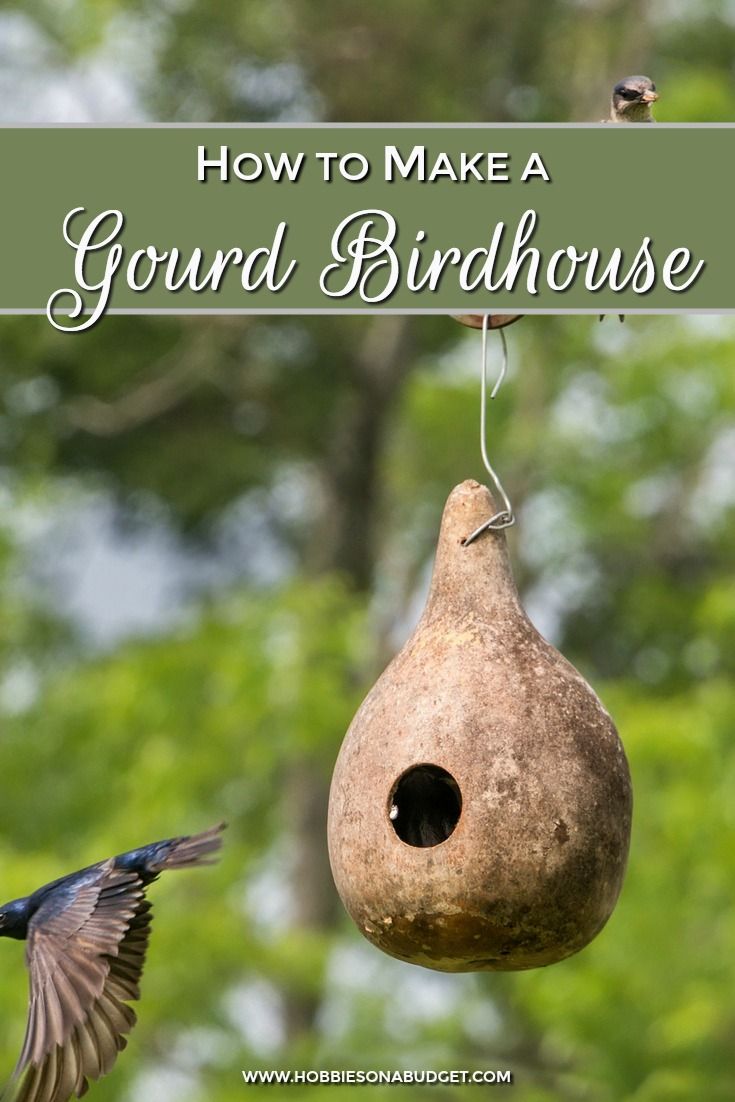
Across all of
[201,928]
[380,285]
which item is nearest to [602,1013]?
[201,928]

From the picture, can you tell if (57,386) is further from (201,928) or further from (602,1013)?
(602,1013)

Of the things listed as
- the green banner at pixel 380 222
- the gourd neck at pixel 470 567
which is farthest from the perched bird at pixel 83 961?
the green banner at pixel 380 222

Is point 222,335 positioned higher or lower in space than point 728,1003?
higher

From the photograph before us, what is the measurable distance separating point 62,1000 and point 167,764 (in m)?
7.24

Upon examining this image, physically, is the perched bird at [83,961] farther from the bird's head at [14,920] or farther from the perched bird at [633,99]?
the perched bird at [633,99]

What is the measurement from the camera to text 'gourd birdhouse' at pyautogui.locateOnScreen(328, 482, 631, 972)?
3953 millimetres

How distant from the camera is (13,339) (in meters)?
12.3

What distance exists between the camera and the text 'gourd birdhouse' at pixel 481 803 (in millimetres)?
3953

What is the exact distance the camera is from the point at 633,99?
4555 millimetres

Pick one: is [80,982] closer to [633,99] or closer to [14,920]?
[14,920]

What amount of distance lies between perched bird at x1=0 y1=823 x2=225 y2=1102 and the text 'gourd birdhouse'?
16.7 inches

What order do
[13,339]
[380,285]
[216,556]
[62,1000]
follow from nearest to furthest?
[62,1000] → [380,285] → [13,339] → [216,556]

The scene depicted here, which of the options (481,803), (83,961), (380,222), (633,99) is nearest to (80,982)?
(83,961)

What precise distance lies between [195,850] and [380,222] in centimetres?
172
